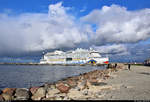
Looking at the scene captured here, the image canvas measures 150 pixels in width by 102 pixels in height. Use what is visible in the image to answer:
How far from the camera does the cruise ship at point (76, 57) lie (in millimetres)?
98863

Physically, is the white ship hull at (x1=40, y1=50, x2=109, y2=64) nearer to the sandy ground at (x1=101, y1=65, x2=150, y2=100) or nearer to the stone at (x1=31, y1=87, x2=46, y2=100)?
the sandy ground at (x1=101, y1=65, x2=150, y2=100)

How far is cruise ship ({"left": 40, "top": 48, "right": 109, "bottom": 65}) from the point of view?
324 feet

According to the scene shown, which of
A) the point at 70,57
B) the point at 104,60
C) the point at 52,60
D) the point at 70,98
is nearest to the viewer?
the point at 70,98

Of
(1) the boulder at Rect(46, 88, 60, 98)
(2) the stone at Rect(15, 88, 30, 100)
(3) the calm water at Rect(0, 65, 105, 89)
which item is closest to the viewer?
(2) the stone at Rect(15, 88, 30, 100)

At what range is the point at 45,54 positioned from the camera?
407ft

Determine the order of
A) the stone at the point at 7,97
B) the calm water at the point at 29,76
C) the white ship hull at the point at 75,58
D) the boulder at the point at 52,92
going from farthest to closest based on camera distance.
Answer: the white ship hull at the point at 75,58 → the calm water at the point at 29,76 → the boulder at the point at 52,92 → the stone at the point at 7,97

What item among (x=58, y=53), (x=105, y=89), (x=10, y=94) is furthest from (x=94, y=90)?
(x=58, y=53)

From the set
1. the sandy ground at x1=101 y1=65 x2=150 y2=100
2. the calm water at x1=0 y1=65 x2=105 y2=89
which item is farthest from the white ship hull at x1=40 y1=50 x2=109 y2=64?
the sandy ground at x1=101 y1=65 x2=150 y2=100

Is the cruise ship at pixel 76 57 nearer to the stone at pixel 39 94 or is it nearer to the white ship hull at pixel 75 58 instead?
the white ship hull at pixel 75 58

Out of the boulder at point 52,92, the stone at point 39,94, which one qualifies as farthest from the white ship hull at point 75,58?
the stone at point 39,94

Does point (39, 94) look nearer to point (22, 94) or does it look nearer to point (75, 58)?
point (22, 94)

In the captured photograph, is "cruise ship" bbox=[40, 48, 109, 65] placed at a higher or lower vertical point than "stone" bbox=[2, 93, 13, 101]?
higher

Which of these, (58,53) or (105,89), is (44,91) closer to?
(105,89)

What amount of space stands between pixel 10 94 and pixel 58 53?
362 feet
